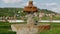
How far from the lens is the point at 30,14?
12086mm

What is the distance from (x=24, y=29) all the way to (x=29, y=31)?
26 cm

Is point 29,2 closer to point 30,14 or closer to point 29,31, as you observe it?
point 30,14

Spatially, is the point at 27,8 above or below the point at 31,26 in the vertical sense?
above

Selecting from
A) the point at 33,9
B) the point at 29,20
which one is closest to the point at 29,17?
the point at 29,20

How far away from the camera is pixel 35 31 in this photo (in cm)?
1124

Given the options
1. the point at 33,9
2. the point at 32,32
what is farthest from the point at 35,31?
the point at 33,9

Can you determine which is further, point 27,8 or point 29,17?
point 29,17

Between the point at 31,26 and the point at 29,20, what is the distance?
1312 mm

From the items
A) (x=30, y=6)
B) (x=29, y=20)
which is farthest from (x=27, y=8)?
(x=29, y=20)

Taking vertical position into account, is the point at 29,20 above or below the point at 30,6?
below

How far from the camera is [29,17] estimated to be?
483 inches

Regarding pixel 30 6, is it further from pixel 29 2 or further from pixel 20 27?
pixel 20 27

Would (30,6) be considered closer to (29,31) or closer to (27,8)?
(27,8)

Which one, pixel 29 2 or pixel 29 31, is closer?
pixel 29 31
